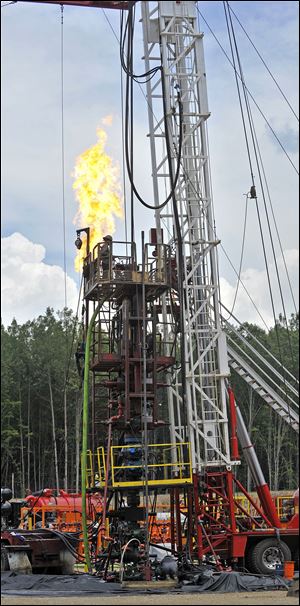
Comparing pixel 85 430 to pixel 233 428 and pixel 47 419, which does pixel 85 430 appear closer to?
pixel 233 428

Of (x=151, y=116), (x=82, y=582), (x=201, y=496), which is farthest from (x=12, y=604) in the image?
(x=151, y=116)

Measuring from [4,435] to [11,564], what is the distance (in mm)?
50202

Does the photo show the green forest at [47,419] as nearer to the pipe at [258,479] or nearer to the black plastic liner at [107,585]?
the pipe at [258,479]

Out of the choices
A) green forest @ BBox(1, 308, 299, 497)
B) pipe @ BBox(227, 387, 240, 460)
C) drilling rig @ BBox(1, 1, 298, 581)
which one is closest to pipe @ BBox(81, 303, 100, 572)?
drilling rig @ BBox(1, 1, 298, 581)

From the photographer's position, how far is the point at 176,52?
27781 mm

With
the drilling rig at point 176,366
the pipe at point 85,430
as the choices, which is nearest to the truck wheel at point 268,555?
the drilling rig at point 176,366

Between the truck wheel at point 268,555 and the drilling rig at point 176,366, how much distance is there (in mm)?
27

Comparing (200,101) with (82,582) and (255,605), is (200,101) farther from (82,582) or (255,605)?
(255,605)

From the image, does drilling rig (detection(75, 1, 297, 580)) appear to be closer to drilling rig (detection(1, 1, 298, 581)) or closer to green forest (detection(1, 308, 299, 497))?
drilling rig (detection(1, 1, 298, 581))

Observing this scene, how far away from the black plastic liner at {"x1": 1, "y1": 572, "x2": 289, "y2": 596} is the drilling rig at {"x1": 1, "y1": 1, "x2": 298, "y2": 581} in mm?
1597

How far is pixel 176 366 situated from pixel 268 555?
573cm

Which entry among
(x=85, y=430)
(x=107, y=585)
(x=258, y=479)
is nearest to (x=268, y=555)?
(x=258, y=479)

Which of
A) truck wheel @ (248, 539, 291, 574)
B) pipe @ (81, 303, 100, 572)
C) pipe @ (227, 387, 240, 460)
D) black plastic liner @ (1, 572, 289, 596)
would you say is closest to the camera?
black plastic liner @ (1, 572, 289, 596)

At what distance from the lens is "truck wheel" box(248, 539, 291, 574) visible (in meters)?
25.1
